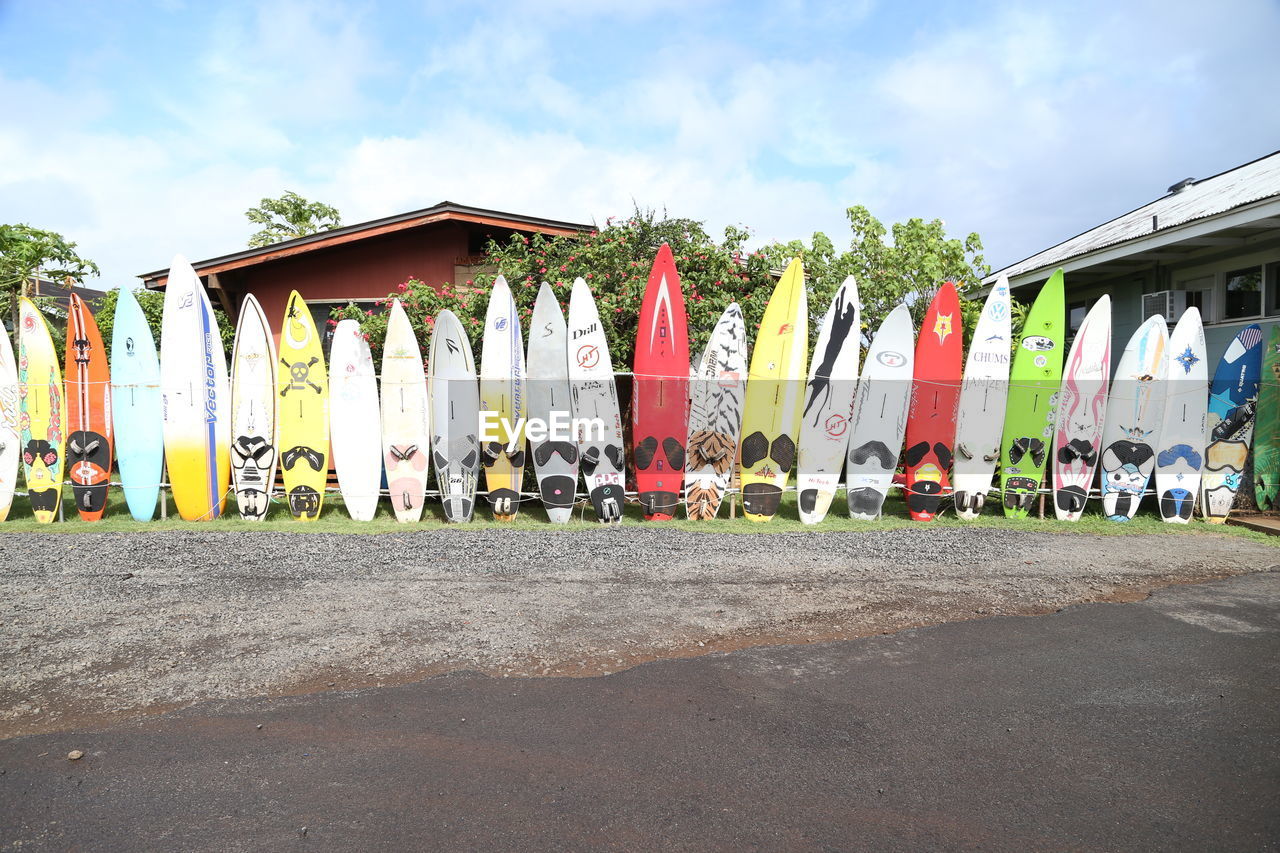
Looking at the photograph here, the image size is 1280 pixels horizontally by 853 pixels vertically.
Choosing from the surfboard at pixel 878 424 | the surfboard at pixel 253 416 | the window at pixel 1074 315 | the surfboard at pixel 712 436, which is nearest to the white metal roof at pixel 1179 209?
the window at pixel 1074 315

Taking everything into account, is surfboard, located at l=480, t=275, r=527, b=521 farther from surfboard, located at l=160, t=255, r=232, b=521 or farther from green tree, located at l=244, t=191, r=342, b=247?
green tree, located at l=244, t=191, r=342, b=247

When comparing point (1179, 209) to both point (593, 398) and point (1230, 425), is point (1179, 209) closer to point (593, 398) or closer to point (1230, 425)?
point (1230, 425)

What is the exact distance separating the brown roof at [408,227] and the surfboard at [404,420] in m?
2.52

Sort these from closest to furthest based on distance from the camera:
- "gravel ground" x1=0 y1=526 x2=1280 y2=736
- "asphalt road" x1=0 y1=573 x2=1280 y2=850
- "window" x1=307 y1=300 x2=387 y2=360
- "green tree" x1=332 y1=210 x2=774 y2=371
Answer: "asphalt road" x1=0 y1=573 x2=1280 y2=850
"gravel ground" x1=0 y1=526 x2=1280 y2=736
"green tree" x1=332 y1=210 x2=774 y2=371
"window" x1=307 y1=300 x2=387 y2=360

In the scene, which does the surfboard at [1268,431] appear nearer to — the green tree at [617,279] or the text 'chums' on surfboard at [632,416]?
the text 'chums' on surfboard at [632,416]

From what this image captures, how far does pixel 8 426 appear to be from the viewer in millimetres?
6707

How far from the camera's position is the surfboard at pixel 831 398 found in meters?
7.03

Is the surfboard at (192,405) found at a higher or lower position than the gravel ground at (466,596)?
higher

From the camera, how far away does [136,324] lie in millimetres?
6844

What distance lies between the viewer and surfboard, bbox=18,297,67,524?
665cm

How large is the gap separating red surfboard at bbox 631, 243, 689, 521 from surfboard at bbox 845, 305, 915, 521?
5.22 ft

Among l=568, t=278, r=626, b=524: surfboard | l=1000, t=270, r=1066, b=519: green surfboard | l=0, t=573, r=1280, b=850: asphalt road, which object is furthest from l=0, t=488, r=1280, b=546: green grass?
l=0, t=573, r=1280, b=850: asphalt road

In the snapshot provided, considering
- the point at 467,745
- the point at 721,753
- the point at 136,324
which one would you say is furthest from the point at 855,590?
the point at 136,324

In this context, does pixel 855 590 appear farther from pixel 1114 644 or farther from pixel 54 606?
pixel 54 606
